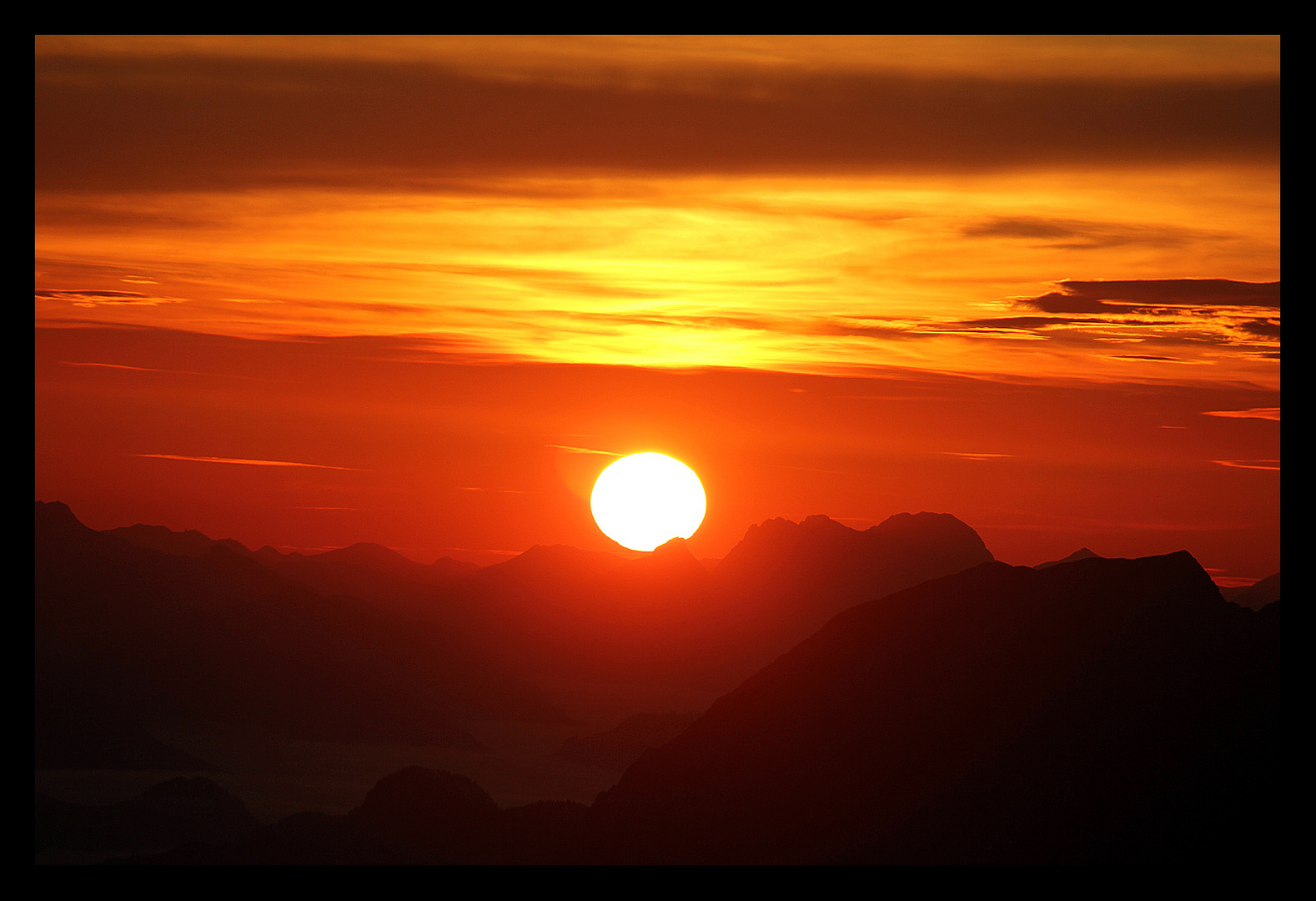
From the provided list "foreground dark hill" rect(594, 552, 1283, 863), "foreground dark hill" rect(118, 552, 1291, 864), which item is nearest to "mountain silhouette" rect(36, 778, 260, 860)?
"foreground dark hill" rect(118, 552, 1291, 864)

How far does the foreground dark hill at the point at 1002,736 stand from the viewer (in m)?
76.1

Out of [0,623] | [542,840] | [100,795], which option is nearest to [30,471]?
[0,623]

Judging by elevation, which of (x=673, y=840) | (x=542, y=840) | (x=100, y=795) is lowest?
(x=100, y=795)

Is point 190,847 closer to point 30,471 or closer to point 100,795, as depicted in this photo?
point 100,795

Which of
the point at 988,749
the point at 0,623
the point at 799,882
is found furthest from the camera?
the point at 988,749

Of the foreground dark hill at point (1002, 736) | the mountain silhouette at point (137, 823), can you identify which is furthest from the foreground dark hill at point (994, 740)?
the mountain silhouette at point (137, 823)

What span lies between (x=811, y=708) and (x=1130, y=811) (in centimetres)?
3250

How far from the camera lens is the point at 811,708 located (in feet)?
340

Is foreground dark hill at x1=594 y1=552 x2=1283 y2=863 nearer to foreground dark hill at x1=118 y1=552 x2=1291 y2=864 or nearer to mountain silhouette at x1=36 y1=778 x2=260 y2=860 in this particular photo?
foreground dark hill at x1=118 y1=552 x2=1291 y2=864

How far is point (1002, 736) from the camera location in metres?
85.8

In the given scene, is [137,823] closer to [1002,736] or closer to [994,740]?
[994,740]

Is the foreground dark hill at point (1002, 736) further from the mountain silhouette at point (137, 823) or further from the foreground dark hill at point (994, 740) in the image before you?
the mountain silhouette at point (137, 823)

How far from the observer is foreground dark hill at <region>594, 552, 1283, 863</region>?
7612 centimetres

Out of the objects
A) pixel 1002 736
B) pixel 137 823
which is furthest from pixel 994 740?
pixel 137 823
